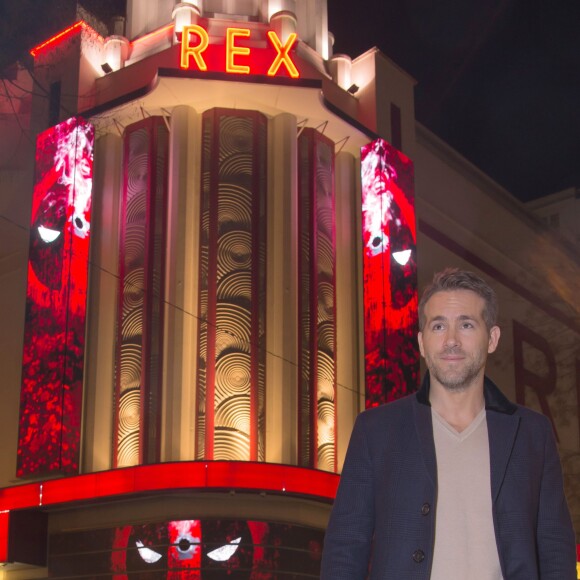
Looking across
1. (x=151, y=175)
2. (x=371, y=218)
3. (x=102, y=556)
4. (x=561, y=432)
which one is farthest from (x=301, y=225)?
(x=561, y=432)

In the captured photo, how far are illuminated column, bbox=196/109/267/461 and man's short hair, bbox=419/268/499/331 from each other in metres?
14.0

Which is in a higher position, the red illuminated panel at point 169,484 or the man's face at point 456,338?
the red illuminated panel at point 169,484

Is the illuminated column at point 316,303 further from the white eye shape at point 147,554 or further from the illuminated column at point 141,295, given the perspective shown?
the white eye shape at point 147,554

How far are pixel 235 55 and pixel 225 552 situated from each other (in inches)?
321

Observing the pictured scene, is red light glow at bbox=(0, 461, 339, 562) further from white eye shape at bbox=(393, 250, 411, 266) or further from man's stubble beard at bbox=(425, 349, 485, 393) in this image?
man's stubble beard at bbox=(425, 349, 485, 393)

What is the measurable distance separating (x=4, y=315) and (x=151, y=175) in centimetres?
428

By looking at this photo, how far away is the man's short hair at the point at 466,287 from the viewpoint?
3.42 metres

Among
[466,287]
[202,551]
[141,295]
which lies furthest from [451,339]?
[141,295]

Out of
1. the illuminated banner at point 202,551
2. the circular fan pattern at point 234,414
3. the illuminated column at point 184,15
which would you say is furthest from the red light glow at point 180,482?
the illuminated column at point 184,15

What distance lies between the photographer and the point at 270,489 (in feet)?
53.5

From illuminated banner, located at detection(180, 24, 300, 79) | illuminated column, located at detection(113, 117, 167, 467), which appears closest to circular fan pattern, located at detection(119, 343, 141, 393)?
illuminated column, located at detection(113, 117, 167, 467)

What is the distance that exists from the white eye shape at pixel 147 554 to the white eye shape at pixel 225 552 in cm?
83

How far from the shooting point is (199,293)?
707 inches

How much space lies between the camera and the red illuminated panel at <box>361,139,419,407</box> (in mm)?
18844
